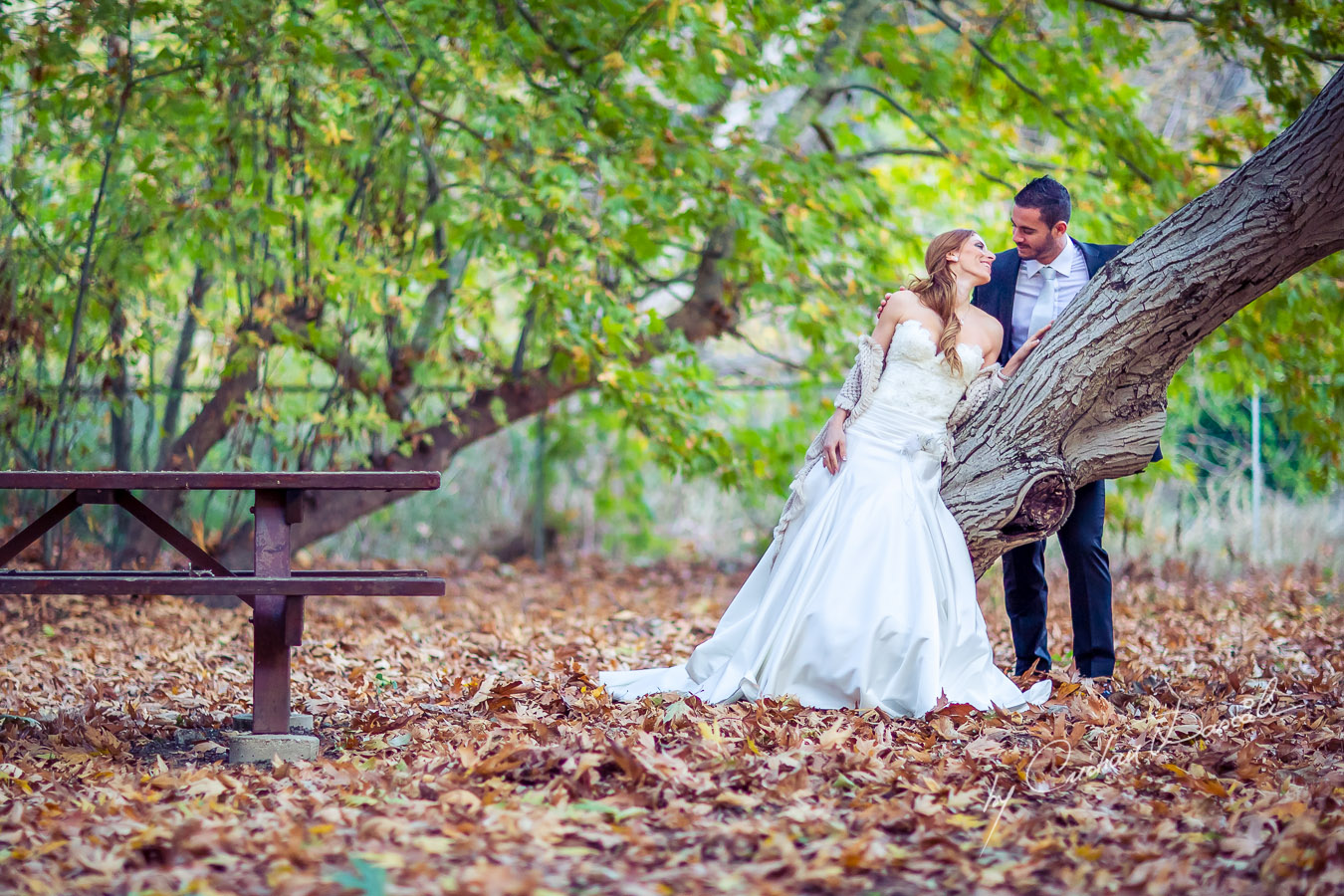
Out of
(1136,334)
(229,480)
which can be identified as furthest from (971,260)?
(229,480)

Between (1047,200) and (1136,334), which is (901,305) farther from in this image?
(1136,334)

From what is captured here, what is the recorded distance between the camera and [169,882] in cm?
239

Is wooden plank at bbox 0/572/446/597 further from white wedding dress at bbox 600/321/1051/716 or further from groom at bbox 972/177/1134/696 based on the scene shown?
groom at bbox 972/177/1134/696

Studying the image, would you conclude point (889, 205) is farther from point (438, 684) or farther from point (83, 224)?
point (83, 224)

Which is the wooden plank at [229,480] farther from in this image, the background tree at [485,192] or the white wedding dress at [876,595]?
the background tree at [485,192]

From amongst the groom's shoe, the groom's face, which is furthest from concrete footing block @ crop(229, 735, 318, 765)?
the groom's face

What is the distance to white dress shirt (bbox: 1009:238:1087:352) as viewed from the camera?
469 cm

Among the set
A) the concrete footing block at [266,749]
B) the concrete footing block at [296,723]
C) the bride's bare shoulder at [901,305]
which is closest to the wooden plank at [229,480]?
the concrete footing block at [266,749]

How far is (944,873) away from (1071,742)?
1.20 m

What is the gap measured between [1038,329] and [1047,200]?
53cm

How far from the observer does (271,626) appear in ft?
11.9

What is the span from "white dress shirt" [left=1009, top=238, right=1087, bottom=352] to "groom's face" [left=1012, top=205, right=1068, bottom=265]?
5 cm

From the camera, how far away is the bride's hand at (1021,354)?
444cm

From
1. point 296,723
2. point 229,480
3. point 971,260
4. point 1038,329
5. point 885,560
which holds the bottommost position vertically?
point 296,723
